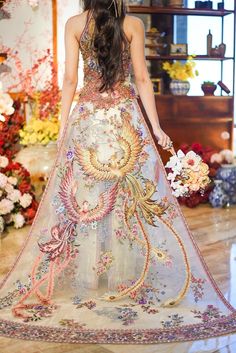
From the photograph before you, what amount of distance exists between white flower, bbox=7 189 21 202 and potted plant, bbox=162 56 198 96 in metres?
1.99

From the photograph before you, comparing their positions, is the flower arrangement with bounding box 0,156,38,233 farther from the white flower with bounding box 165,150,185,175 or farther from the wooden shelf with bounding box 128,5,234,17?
the wooden shelf with bounding box 128,5,234,17

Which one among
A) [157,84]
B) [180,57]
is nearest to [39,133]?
[157,84]

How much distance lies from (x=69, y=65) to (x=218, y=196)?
2487mm

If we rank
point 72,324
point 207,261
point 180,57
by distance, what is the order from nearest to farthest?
point 72,324 → point 207,261 → point 180,57

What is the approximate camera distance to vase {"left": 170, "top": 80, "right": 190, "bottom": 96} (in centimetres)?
538

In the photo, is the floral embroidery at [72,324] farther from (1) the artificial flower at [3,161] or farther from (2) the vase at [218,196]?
(2) the vase at [218,196]

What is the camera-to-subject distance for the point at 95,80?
8.52 feet

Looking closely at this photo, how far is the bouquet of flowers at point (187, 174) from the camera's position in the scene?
8.08 feet

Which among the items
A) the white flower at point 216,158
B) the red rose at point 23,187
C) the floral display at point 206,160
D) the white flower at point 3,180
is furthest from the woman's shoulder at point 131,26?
the white flower at point 216,158

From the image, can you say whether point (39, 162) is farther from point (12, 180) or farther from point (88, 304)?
point (88, 304)

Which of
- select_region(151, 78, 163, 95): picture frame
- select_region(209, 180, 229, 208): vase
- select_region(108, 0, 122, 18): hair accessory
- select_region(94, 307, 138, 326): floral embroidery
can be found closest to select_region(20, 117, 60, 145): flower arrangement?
select_region(151, 78, 163, 95): picture frame

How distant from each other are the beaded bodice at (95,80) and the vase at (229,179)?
2.30m

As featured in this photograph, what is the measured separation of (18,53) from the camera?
16.0 feet

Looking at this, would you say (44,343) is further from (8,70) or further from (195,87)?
(195,87)
